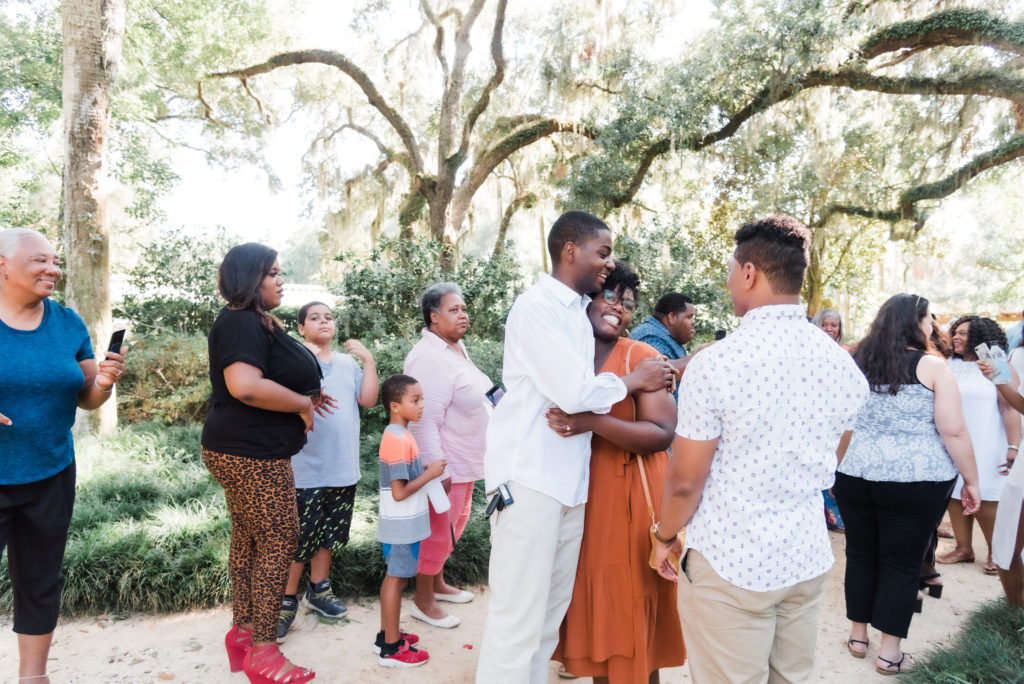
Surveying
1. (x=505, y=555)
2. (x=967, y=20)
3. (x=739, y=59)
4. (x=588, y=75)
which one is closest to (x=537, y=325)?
(x=505, y=555)

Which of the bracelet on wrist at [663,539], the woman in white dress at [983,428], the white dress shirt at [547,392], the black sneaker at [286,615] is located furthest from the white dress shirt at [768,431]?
the woman in white dress at [983,428]

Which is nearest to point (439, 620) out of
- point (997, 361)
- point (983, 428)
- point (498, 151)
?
point (997, 361)

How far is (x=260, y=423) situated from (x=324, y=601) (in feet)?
5.41

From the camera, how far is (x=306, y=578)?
14.4ft

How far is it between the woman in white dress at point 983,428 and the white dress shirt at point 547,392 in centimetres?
416

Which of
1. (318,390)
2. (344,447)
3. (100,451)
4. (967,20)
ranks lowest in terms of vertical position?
(100,451)

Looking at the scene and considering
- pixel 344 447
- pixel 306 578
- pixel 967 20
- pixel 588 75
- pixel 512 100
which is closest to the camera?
pixel 344 447

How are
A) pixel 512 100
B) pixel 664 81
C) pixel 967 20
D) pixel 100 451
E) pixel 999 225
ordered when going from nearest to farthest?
pixel 100 451, pixel 967 20, pixel 664 81, pixel 512 100, pixel 999 225

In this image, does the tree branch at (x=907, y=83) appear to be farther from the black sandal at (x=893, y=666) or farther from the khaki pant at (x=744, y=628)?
the khaki pant at (x=744, y=628)

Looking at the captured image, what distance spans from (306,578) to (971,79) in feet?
38.7

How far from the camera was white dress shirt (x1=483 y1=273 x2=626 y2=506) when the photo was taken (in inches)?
90.4

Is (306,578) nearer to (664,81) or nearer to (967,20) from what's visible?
(664,81)

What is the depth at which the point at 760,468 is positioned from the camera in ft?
6.40

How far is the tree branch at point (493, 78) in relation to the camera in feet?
42.8
